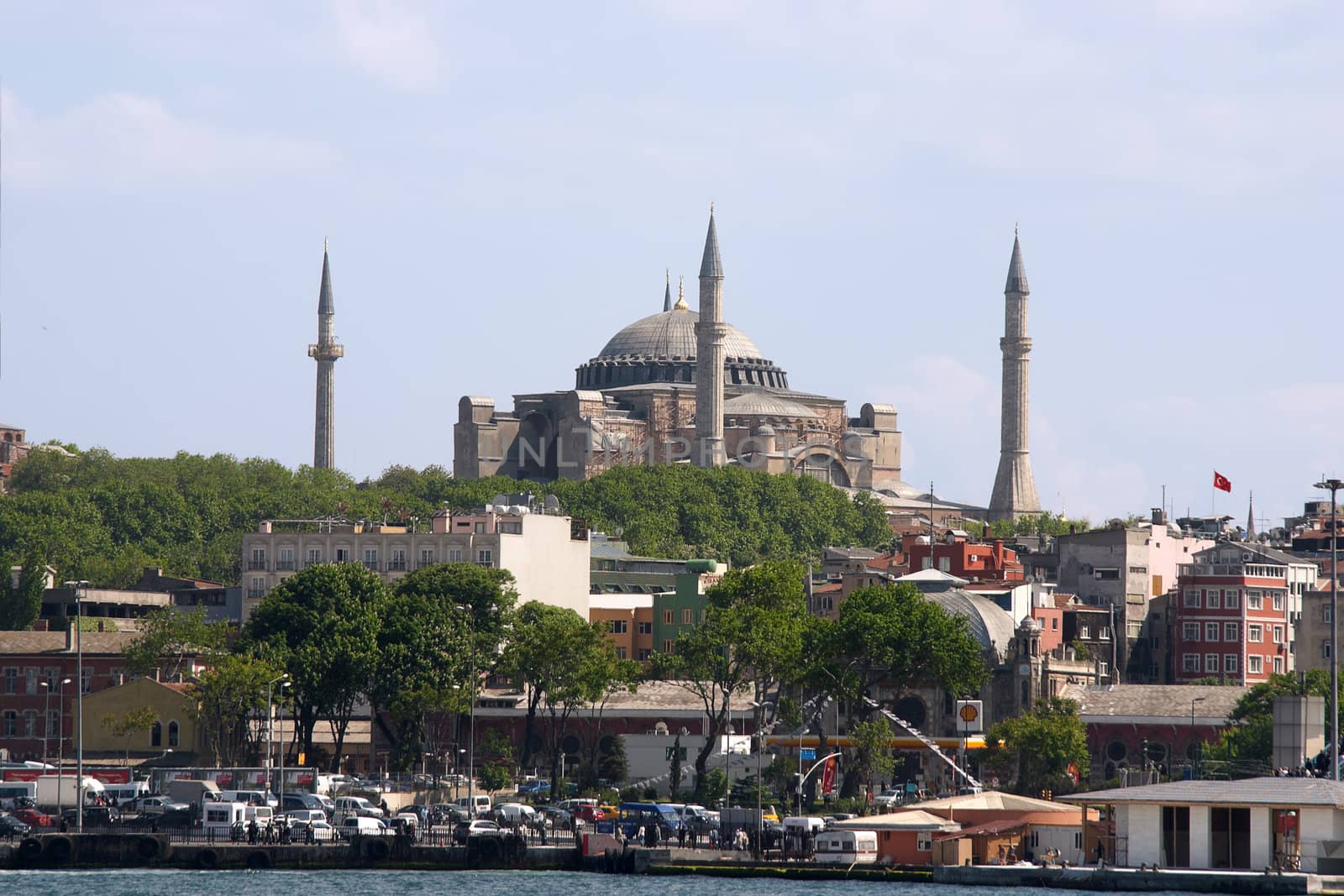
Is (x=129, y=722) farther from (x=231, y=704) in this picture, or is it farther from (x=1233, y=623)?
(x=1233, y=623)

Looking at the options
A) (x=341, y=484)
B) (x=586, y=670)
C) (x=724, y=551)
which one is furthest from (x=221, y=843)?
(x=341, y=484)

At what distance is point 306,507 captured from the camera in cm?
15038

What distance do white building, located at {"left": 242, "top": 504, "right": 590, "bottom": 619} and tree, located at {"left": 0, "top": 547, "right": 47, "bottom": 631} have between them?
7896 mm

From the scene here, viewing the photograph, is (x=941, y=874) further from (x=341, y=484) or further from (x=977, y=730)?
(x=341, y=484)

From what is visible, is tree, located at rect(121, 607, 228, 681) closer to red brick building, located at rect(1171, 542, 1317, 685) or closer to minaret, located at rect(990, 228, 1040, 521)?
red brick building, located at rect(1171, 542, 1317, 685)

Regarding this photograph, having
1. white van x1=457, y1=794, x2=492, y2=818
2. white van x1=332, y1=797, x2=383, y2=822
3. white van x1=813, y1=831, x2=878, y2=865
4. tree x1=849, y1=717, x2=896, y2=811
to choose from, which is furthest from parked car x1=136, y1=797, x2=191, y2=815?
tree x1=849, y1=717, x2=896, y2=811

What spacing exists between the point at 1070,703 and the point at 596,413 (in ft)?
278

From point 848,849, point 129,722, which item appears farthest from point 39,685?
point 848,849

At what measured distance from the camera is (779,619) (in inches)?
3713

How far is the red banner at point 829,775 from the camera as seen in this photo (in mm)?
90750

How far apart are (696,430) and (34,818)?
10310 cm

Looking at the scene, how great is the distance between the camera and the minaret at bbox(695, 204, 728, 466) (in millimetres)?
170375

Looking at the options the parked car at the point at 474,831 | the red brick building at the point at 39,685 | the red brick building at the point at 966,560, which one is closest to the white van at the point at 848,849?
the parked car at the point at 474,831

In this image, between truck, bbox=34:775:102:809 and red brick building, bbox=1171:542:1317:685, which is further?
red brick building, bbox=1171:542:1317:685
